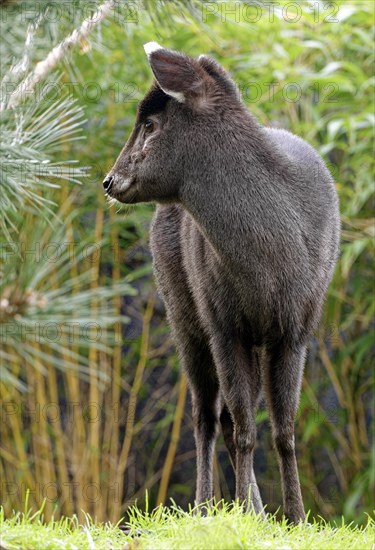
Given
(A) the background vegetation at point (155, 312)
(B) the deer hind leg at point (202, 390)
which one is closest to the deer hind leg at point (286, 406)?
(B) the deer hind leg at point (202, 390)

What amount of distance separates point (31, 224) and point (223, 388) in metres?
2.14

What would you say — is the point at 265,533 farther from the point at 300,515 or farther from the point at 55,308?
the point at 55,308

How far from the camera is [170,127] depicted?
227 centimetres

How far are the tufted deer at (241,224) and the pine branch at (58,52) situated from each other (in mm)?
255

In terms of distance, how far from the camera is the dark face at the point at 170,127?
223cm

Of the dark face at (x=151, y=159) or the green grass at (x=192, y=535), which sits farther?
the dark face at (x=151, y=159)

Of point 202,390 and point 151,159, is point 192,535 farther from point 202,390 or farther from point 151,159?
point 151,159

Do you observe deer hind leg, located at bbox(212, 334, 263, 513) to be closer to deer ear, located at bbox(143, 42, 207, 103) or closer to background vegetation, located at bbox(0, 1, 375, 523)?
deer ear, located at bbox(143, 42, 207, 103)

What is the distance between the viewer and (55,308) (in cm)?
234

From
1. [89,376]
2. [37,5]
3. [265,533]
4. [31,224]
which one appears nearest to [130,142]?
[37,5]

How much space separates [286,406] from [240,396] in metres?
0.13

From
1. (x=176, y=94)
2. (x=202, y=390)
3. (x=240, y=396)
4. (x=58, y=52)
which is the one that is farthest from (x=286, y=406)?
(x=58, y=52)

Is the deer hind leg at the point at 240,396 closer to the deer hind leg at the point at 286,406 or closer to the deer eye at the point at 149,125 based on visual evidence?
the deer hind leg at the point at 286,406

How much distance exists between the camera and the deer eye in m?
2.31
